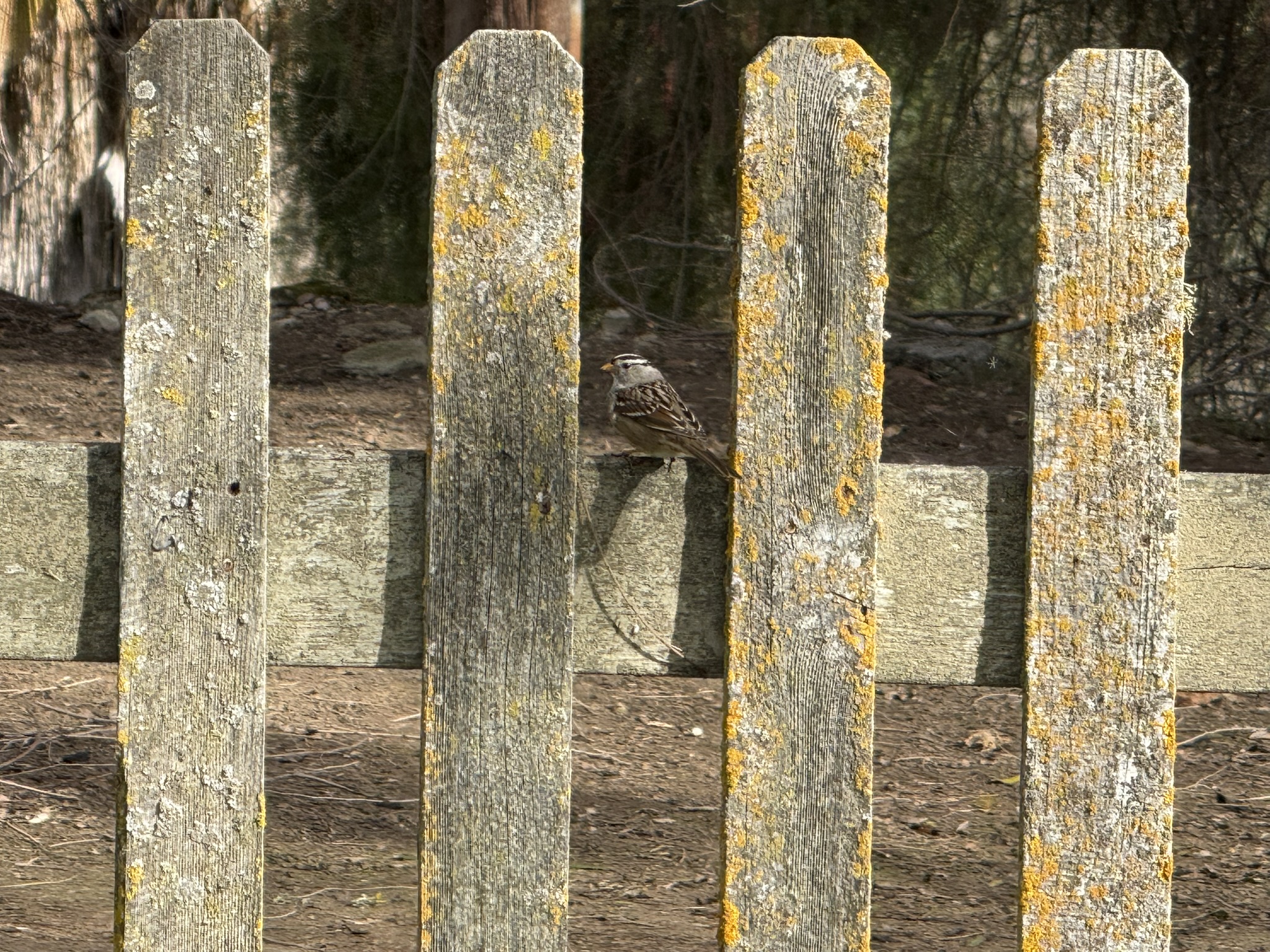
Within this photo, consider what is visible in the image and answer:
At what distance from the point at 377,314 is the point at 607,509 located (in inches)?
233

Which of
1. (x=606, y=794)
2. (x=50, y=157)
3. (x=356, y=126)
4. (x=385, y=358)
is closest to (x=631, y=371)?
(x=606, y=794)

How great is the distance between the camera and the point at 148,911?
2016 millimetres

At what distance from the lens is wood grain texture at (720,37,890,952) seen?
76.9 inches

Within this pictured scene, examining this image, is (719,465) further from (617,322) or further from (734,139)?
(617,322)

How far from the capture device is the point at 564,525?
2008 millimetres

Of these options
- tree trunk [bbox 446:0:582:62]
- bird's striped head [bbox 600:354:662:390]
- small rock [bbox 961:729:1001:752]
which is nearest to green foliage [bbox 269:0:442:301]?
tree trunk [bbox 446:0:582:62]

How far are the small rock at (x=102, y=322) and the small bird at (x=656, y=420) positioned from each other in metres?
5.07

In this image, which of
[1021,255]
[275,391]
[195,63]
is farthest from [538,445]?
[1021,255]

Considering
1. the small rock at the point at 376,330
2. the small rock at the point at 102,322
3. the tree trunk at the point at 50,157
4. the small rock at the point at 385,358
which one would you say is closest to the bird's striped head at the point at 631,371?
the small rock at the point at 385,358

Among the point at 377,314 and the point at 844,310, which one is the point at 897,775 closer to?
the point at 844,310

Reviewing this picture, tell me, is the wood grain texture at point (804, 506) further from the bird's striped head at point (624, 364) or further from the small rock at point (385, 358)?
the small rock at point (385, 358)

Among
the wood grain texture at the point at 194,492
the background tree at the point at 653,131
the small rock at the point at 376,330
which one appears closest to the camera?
the wood grain texture at the point at 194,492

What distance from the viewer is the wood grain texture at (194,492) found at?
6.39ft

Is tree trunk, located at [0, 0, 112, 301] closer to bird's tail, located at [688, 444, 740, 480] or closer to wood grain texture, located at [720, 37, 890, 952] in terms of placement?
bird's tail, located at [688, 444, 740, 480]
